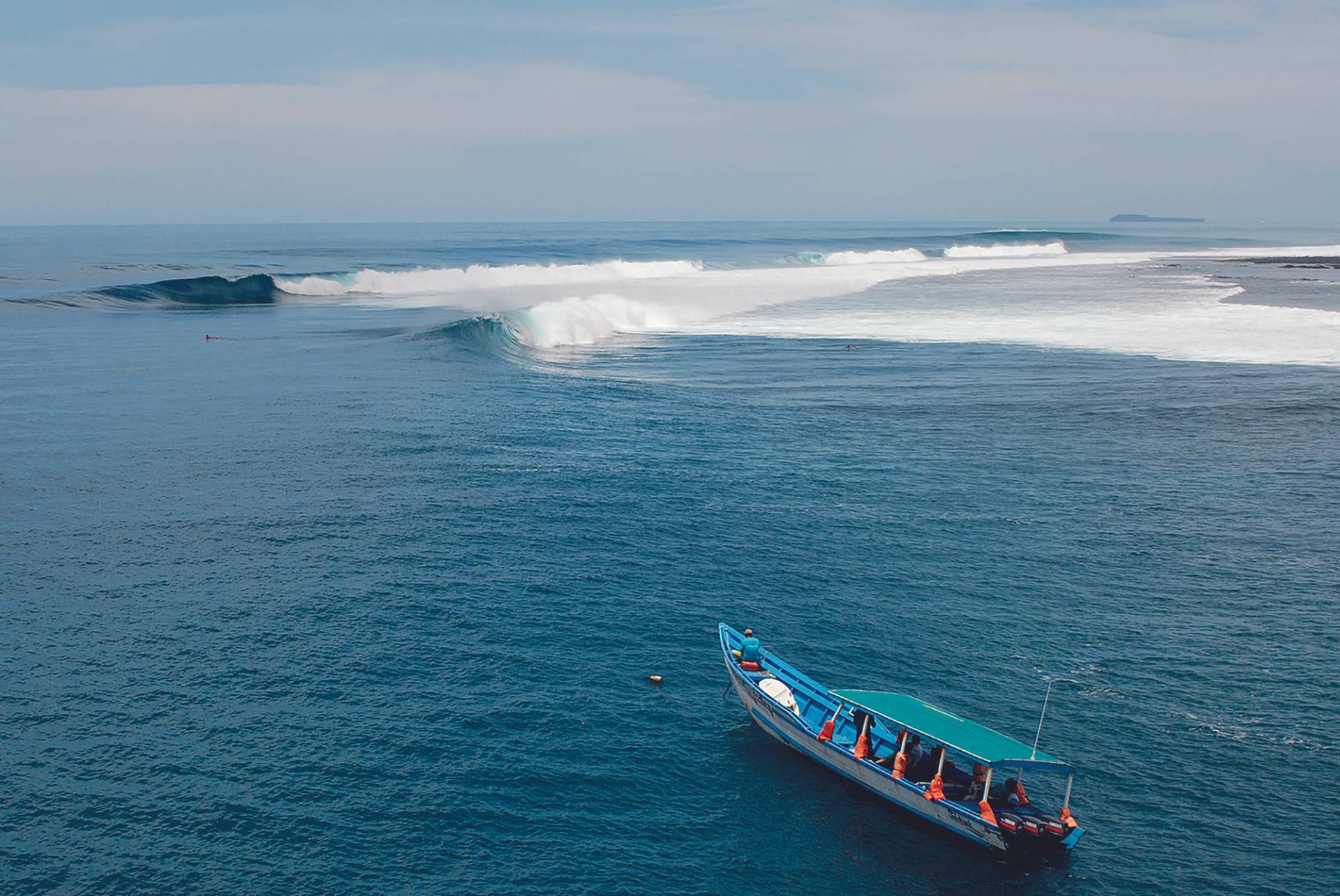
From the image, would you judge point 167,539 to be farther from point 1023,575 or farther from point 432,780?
point 1023,575

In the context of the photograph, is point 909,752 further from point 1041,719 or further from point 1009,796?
point 1041,719

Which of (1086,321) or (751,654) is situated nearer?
(751,654)

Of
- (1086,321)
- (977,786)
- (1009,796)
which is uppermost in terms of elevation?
(1086,321)

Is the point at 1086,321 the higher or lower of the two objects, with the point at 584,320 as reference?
lower

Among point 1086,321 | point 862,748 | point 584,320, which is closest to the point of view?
point 862,748

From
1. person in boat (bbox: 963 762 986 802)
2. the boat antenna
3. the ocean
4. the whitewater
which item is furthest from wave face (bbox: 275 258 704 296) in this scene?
person in boat (bbox: 963 762 986 802)

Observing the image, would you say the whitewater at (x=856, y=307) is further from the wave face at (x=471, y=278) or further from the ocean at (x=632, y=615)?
the ocean at (x=632, y=615)

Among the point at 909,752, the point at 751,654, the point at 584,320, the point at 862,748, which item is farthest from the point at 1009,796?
the point at 584,320
